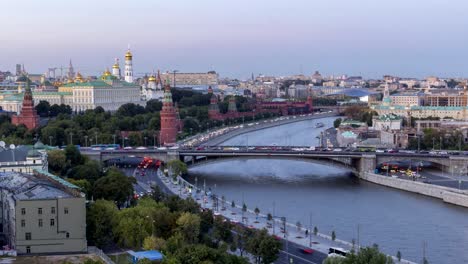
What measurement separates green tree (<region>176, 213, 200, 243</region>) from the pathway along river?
3485 millimetres

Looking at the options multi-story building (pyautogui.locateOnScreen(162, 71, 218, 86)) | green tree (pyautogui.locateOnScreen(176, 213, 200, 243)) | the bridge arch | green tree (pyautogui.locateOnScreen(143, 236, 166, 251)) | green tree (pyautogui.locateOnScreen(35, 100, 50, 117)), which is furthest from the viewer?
multi-story building (pyautogui.locateOnScreen(162, 71, 218, 86))

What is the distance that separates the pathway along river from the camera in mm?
16312

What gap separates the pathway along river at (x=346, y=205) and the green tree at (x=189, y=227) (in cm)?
→ 348

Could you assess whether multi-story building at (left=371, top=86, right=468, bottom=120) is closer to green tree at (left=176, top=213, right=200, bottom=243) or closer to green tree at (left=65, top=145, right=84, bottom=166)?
green tree at (left=65, top=145, right=84, bottom=166)

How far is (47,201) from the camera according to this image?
1407 centimetres

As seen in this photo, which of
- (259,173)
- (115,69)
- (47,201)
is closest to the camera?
(47,201)

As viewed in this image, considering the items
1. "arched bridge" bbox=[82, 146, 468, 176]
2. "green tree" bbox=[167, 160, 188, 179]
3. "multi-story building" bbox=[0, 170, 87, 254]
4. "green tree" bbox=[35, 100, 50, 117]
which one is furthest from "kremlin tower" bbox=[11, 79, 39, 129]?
"multi-story building" bbox=[0, 170, 87, 254]

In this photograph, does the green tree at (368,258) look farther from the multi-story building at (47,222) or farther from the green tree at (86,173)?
the green tree at (86,173)

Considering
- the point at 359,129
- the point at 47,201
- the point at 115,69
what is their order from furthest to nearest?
the point at 115,69 < the point at 359,129 < the point at 47,201

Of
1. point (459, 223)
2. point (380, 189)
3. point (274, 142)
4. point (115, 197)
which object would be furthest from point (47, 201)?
point (274, 142)

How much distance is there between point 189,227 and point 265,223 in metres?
3.47

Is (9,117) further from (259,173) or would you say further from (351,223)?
(351,223)

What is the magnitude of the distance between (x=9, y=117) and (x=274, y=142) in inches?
498

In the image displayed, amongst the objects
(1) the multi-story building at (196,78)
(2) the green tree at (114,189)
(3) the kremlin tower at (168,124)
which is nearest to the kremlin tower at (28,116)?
(3) the kremlin tower at (168,124)
